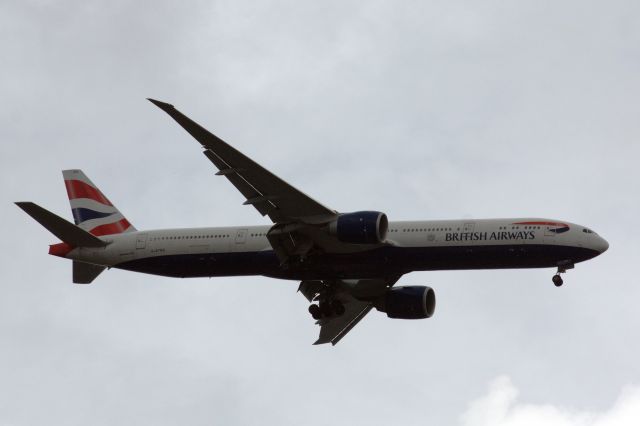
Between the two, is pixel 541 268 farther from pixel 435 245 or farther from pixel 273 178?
pixel 273 178

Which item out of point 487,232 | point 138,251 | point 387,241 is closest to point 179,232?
point 138,251

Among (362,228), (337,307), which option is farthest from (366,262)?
(337,307)

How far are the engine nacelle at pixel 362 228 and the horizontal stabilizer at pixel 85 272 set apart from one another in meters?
13.9

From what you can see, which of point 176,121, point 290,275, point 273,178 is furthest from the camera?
point 290,275

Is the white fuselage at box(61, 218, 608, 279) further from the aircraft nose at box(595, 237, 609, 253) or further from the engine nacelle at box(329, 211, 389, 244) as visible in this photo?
the engine nacelle at box(329, 211, 389, 244)

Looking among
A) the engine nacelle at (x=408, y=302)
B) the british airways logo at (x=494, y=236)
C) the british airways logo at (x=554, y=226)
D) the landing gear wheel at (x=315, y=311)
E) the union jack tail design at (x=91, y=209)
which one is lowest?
the landing gear wheel at (x=315, y=311)

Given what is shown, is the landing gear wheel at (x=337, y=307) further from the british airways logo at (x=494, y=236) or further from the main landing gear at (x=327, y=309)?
the british airways logo at (x=494, y=236)

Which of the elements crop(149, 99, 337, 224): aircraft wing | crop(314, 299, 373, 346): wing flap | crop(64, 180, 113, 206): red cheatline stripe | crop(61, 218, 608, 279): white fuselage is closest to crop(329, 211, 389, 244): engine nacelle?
crop(149, 99, 337, 224): aircraft wing

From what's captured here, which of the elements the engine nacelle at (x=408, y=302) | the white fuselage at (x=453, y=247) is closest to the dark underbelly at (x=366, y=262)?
the white fuselage at (x=453, y=247)

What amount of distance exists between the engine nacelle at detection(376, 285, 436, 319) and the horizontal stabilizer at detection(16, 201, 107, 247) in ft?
47.3

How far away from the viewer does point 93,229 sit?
62.6 metres

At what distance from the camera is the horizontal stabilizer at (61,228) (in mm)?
54513

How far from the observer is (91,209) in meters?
63.5

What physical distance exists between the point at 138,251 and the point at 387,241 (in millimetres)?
12601
